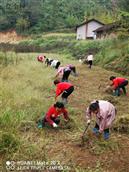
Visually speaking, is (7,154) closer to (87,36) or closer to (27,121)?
(27,121)

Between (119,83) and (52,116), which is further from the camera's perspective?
(119,83)

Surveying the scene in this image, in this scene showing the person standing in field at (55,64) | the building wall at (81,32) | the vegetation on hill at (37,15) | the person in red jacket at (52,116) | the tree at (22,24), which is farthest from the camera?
the vegetation on hill at (37,15)

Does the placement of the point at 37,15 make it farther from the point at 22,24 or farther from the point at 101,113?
the point at 101,113

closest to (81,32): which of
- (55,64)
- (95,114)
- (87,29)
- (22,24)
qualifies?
(87,29)

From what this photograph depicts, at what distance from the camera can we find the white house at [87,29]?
4958 cm

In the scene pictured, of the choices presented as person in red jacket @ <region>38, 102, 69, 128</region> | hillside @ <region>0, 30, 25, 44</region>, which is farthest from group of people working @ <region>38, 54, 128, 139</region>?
hillside @ <region>0, 30, 25, 44</region>

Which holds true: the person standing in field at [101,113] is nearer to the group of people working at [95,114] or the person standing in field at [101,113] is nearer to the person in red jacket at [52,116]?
the group of people working at [95,114]

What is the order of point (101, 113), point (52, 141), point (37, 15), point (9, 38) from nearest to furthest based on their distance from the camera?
point (101, 113) → point (52, 141) → point (9, 38) → point (37, 15)

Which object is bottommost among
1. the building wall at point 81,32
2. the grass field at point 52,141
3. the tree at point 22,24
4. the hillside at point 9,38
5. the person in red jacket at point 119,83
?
the grass field at point 52,141

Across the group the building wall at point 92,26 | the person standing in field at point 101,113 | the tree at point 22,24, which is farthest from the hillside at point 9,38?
the person standing in field at point 101,113

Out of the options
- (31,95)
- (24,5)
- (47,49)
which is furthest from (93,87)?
(24,5)

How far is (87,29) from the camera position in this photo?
4991 cm

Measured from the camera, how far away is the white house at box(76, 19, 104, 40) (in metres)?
49.6

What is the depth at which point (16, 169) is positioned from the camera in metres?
5.48
